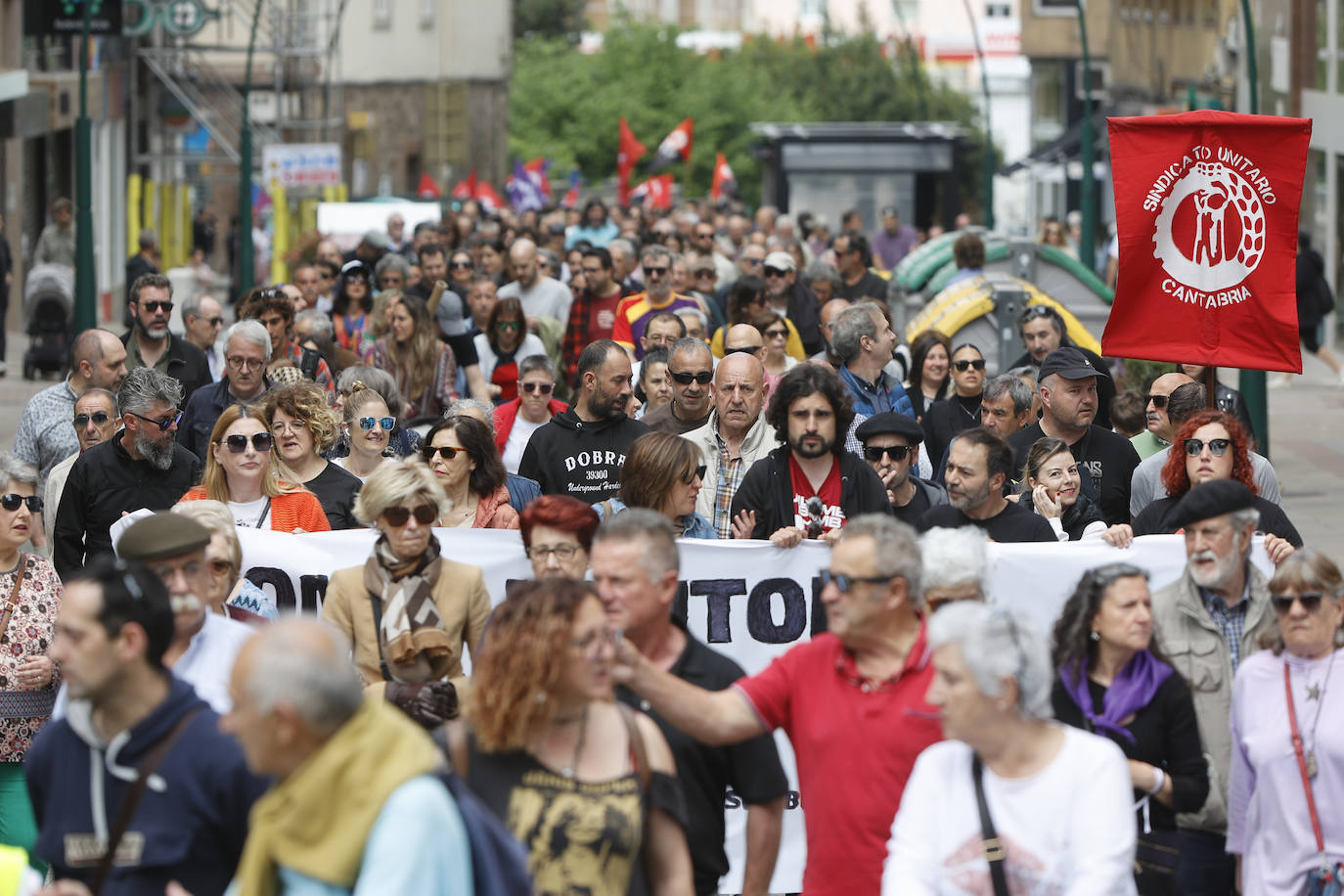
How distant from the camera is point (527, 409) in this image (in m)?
10.7

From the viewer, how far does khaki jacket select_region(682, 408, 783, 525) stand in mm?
8914

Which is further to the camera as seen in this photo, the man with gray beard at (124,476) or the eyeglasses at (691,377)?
the eyeglasses at (691,377)

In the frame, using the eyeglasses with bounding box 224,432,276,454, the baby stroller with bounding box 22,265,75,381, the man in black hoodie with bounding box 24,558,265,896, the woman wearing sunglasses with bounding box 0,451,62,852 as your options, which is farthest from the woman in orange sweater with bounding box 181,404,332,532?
the baby stroller with bounding box 22,265,75,381

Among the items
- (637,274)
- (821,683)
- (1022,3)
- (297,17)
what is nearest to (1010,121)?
(1022,3)

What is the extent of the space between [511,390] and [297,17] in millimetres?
31657

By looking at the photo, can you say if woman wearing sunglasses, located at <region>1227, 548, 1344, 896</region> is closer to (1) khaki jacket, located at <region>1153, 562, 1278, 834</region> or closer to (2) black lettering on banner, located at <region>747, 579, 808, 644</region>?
(1) khaki jacket, located at <region>1153, 562, 1278, 834</region>

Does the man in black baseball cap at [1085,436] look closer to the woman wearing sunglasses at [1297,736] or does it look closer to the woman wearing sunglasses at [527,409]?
the woman wearing sunglasses at [527,409]

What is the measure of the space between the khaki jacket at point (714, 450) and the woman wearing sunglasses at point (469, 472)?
35.0 inches

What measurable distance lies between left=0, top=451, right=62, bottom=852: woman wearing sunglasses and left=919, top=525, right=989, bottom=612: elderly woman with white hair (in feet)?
9.49

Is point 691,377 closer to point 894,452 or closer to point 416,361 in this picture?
point 894,452

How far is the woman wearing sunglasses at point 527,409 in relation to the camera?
1062 cm

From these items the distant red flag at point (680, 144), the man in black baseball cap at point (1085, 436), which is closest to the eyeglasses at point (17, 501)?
the man in black baseball cap at point (1085, 436)

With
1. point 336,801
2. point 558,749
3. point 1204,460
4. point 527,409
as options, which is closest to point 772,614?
point 1204,460

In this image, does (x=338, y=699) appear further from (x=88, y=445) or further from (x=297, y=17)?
(x=297, y=17)
